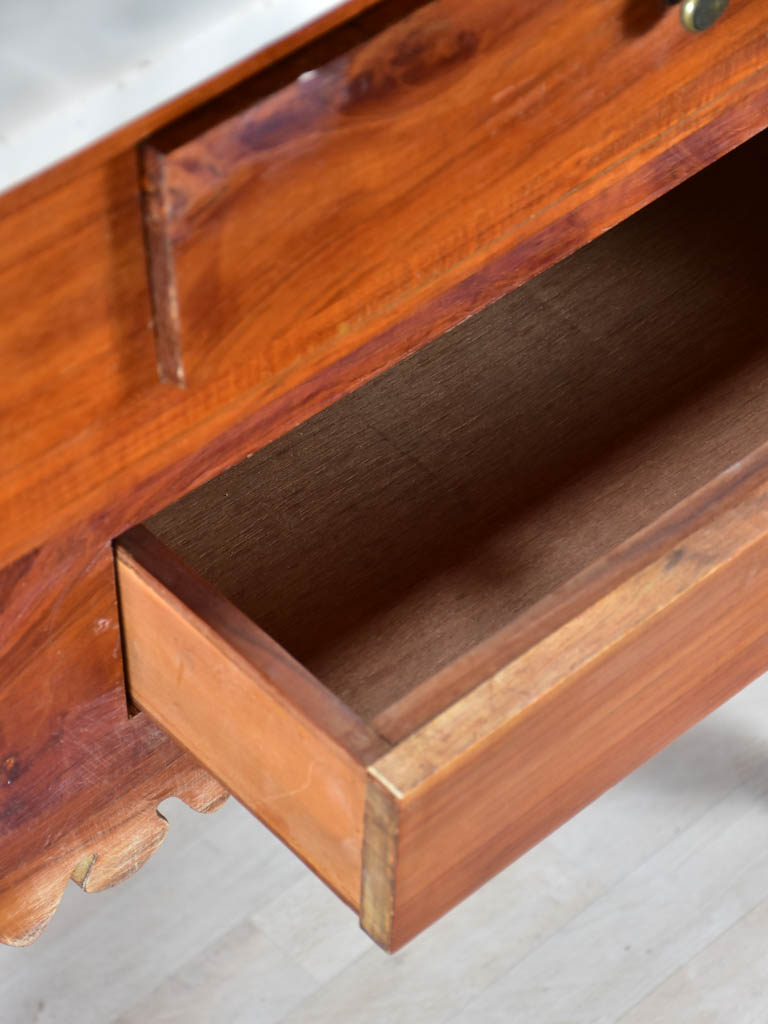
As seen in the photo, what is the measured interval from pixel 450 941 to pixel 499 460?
0.32 meters

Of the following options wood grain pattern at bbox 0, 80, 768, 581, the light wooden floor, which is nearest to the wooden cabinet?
wood grain pattern at bbox 0, 80, 768, 581

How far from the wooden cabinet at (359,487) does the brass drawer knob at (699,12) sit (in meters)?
0.01

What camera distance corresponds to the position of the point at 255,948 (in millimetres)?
953

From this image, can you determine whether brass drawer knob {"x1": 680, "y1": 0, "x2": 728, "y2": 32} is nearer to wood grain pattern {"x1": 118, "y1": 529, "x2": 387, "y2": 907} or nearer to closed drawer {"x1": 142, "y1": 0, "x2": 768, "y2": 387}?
closed drawer {"x1": 142, "y1": 0, "x2": 768, "y2": 387}

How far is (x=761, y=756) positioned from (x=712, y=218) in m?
0.36

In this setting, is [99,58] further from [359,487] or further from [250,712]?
[359,487]

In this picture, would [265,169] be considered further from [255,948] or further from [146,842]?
[255,948]

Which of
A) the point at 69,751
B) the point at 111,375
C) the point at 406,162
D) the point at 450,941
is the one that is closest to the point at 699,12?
the point at 406,162

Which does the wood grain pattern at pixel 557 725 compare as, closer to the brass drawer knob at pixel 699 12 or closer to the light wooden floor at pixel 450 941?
the brass drawer knob at pixel 699 12

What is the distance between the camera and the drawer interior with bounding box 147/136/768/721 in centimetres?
72

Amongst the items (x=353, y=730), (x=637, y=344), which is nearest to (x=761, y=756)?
(x=637, y=344)

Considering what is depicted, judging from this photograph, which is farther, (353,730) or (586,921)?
(586,921)

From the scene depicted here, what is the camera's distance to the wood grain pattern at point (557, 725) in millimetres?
538


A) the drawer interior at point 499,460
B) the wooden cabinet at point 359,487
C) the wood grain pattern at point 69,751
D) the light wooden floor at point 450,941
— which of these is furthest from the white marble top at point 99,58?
the light wooden floor at point 450,941
